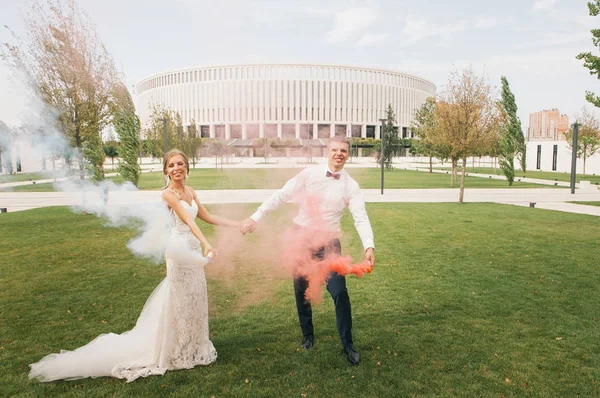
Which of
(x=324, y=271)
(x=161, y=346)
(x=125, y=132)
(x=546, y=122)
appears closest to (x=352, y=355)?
(x=324, y=271)

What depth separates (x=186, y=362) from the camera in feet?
17.7

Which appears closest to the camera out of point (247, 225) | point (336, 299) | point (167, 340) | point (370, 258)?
point (370, 258)

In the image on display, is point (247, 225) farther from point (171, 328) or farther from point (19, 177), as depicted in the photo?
point (19, 177)

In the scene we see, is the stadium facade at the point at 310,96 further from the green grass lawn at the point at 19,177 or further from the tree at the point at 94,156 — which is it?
the tree at the point at 94,156

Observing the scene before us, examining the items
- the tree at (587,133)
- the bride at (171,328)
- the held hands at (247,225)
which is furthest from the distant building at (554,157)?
the bride at (171,328)

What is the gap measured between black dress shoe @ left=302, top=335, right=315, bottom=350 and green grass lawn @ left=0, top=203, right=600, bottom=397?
0.12 meters

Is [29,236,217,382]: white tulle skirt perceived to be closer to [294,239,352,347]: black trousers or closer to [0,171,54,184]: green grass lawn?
[294,239,352,347]: black trousers

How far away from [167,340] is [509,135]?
4025cm

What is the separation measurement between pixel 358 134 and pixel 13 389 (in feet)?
423

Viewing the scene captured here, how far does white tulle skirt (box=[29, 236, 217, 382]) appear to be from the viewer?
5.17 meters

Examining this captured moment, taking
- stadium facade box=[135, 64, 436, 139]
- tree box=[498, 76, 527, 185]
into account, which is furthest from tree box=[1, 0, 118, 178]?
stadium facade box=[135, 64, 436, 139]

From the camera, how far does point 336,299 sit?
546cm

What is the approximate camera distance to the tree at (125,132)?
57.8 feet

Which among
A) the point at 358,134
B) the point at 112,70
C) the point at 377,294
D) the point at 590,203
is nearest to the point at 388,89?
the point at 358,134
